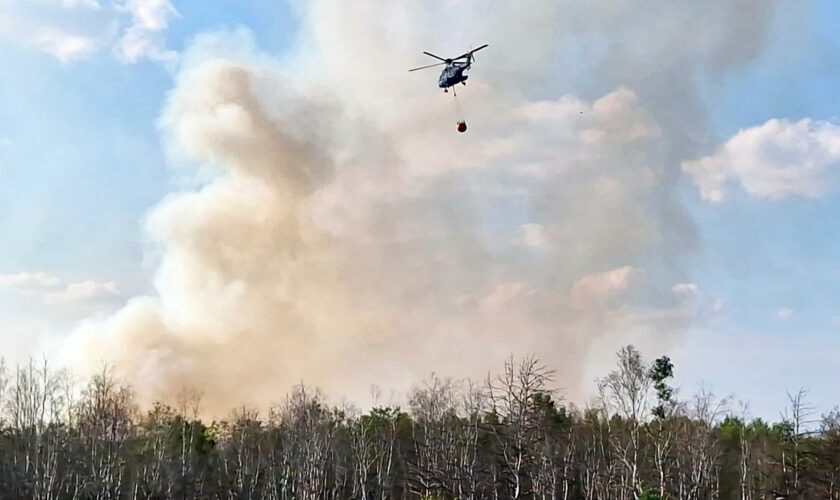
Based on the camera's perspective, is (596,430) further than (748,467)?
Yes

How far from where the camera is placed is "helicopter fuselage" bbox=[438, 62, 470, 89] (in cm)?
4447

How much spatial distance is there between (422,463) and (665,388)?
69.4 ft

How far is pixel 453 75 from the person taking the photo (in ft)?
147

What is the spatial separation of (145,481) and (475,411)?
24995 millimetres

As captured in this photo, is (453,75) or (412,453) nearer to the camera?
(453,75)

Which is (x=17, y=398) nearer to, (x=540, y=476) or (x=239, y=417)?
(x=239, y=417)

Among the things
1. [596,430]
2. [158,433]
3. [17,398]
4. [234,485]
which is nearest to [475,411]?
[596,430]

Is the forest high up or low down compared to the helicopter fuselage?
down

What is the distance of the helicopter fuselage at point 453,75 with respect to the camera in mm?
44469

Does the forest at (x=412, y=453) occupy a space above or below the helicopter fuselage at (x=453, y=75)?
below

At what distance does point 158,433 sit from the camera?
2638 inches

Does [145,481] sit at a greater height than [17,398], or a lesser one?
lesser

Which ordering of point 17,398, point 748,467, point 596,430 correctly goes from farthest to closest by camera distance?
point 596,430, point 748,467, point 17,398

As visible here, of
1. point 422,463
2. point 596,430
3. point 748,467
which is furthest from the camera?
point 596,430
